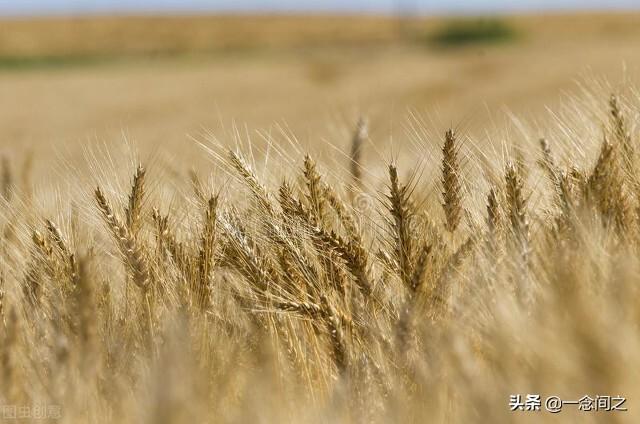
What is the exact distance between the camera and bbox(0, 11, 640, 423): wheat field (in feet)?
1.87

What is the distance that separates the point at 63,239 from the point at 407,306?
35 cm

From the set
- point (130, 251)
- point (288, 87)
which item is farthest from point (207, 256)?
point (288, 87)

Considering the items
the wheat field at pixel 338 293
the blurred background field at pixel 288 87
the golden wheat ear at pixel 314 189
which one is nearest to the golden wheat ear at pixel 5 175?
the wheat field at pixel 338 293

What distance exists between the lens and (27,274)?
35.7 inches

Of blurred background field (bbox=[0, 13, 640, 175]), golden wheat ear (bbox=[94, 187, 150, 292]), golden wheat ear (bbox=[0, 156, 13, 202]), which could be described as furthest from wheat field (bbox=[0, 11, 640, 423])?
blurred background field (bbox=[0, 13, 640, 175])

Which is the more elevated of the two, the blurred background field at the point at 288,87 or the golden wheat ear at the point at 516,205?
the blurred background field at the point at 288,87

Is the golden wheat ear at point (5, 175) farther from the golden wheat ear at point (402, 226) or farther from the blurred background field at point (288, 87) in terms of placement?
the blurred background field at point (288, 87)

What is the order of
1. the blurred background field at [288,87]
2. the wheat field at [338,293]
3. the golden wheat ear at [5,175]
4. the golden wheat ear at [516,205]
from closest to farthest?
1. the wheat field at [338,293]
2. the golden wheat ear at [516,205]
3. the golden wheat ear at [5,175]
4. the blurred background field at [288,87]

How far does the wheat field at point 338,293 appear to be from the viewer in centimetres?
57

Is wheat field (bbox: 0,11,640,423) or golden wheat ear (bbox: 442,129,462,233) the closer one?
wheat field (bbox: 0,11,640,423)

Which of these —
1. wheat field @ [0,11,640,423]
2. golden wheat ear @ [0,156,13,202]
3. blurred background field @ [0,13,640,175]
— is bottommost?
wheat field @ [0,11,640,423]

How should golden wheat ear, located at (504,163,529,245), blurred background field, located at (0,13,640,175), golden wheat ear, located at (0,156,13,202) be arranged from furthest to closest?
1. blurred background field, located at (0,13,640,175)
2. golden wheat ear, located at (0,156,13,202)
3. golden wheat ear, located at (504,163,529,245)

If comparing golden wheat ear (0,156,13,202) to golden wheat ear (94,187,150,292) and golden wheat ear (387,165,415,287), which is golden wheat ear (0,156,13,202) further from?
golden wheat ear (387,165,415,287)

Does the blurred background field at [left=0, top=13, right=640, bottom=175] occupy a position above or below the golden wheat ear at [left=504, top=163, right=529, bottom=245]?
above
